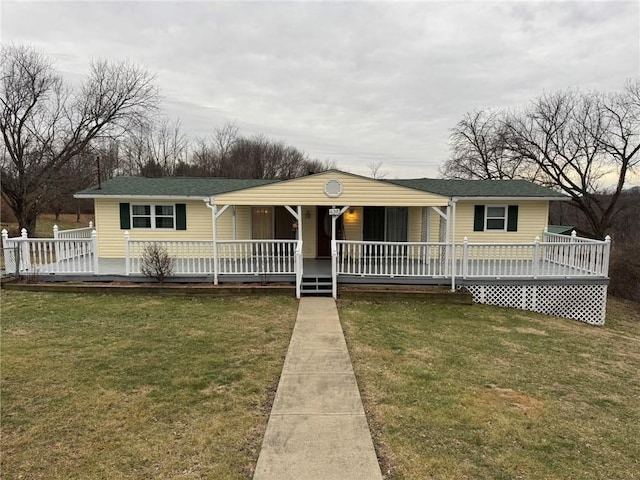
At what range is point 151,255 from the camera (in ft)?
34.5

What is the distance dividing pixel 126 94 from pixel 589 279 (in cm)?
2725

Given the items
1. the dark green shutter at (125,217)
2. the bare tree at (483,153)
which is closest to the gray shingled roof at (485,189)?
the dark green shutter at (125,217)

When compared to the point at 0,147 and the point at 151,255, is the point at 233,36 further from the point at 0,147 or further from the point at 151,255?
the point at 0,147

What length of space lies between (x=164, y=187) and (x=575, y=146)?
86.7 feet

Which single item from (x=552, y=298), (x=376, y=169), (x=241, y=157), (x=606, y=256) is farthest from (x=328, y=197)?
(x=376, y=169)

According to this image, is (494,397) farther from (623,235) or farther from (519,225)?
(623,235)

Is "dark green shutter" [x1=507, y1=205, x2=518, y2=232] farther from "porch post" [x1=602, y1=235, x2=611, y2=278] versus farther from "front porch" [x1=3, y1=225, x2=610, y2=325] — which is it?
"porch post" [x1=602, y1=235, x2=611, y2=278]

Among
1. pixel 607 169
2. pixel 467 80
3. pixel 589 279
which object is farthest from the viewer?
pixel 607 169

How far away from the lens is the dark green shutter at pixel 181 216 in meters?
13.2

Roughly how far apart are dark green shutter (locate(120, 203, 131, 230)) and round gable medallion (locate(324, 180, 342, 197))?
7.06 metres

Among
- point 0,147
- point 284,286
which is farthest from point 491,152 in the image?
point 0,147

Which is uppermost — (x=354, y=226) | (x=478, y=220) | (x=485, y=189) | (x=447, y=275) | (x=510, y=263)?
(x=485, y=189)

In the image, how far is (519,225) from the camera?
13234 millimetres

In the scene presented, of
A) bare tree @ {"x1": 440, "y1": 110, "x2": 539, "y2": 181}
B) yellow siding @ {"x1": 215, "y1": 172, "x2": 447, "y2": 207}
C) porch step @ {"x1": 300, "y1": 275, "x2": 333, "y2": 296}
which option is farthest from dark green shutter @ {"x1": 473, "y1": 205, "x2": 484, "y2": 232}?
bare tree @ {"x1": 440, "y1": 110, "x2": 539, "y2": 181}
